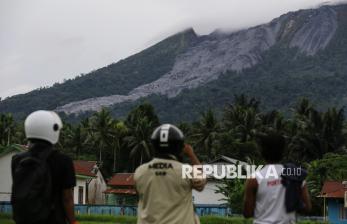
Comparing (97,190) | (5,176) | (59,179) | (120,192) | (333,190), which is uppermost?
(59,179)

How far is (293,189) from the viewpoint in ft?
18.4

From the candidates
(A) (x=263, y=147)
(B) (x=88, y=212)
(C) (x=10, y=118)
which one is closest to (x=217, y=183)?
Result: (B) (x=88, y=212)

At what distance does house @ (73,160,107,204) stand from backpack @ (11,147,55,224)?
4524 cm

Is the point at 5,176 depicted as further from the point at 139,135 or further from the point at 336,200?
the point at 139,135

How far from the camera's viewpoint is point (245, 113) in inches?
3012

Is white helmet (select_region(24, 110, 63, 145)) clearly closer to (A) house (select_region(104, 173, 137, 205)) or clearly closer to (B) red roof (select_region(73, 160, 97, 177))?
(B) red roof (select_region(73, 160, 97, 177))

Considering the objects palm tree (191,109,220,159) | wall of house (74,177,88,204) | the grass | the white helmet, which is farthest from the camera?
palm tree (191,109,220,159)

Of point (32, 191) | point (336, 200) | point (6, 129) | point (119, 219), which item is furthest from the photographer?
point (6, 129)

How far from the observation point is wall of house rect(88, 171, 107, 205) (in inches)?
2522

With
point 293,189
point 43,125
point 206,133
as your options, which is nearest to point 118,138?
point 206,133

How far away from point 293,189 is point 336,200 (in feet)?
135

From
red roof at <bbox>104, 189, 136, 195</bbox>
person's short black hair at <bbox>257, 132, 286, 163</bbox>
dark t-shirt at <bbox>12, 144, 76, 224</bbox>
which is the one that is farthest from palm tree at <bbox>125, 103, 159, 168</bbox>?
dark t-shirt at <bbox>12, 144, 76, 224</bbox>

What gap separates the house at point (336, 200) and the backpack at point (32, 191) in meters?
39.7

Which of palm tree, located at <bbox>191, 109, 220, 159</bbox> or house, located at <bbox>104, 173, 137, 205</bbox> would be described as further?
palm tree, located at <bbox>191, 109, 220, 159</bbox>
